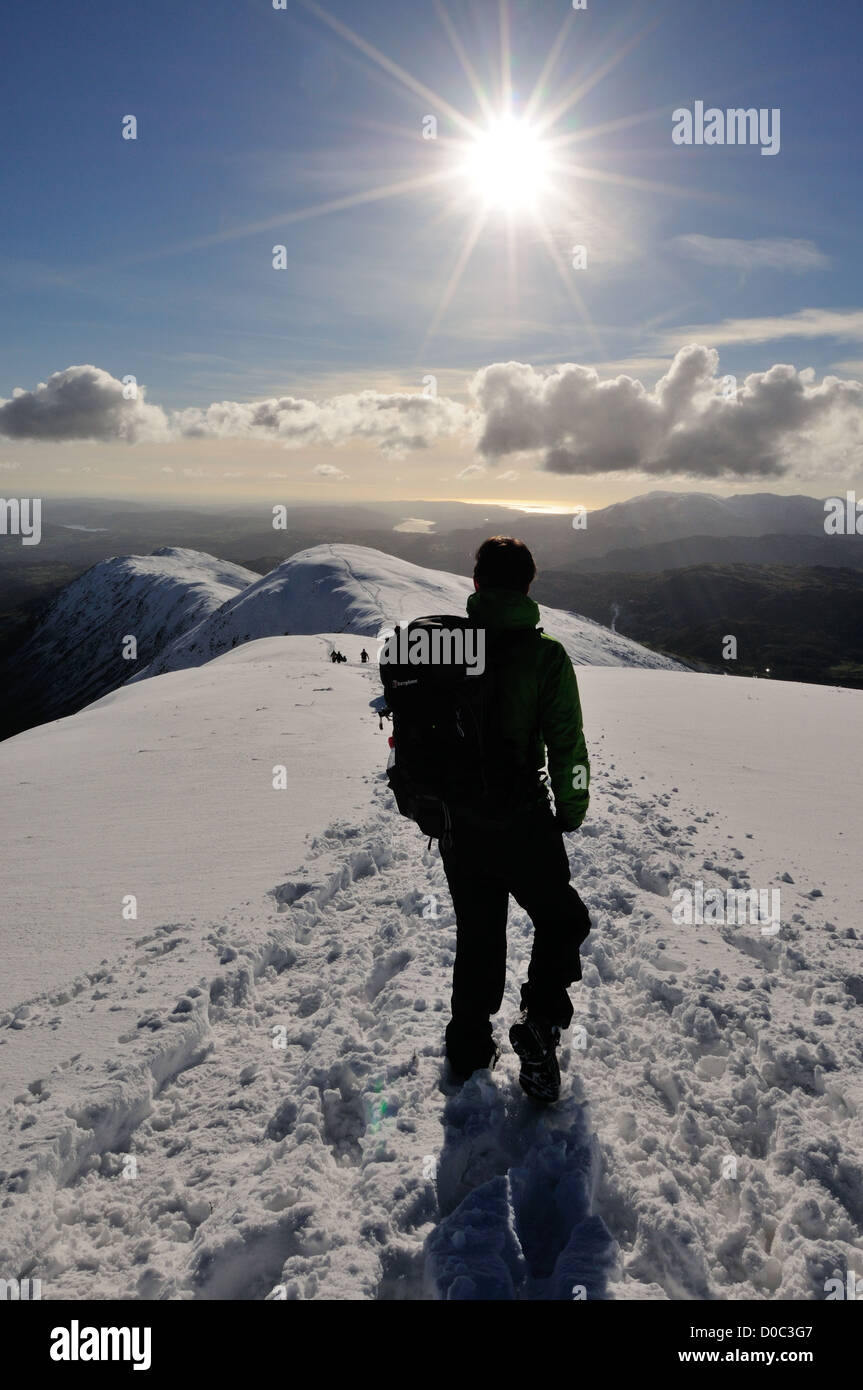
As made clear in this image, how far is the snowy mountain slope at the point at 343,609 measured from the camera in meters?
94.9

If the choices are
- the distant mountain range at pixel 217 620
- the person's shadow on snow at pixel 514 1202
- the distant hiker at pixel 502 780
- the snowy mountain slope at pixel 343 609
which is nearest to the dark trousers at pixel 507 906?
the distant hiker at pixel 502 780

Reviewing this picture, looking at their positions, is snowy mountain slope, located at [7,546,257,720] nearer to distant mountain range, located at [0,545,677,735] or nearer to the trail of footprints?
distant mountain range, located at [0,545,677,735]

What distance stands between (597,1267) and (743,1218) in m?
0.96

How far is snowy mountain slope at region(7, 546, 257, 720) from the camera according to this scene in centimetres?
15300

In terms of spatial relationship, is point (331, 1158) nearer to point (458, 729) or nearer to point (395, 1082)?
point (395, 1082)

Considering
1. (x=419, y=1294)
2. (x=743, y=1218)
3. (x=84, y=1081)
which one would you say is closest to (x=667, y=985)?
(x=743, y=1218)

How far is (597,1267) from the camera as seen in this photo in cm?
347

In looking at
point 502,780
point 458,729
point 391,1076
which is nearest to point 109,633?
point 391,1076

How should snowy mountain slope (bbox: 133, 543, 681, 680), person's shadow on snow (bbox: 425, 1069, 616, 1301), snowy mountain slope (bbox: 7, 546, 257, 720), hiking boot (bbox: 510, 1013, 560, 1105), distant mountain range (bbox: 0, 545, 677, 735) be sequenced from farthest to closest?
snowy mountain slope (bbox: 7, 546, 257, 720) < distant mountain range (bbox: 0, 545, 677, 735) < snowy mountain slope (bbox: 133, 543, 681, 680) < hiking boot (bbox: 510, 1013, 560, 1105) < person's shadow on snow (bbox: 425, 1069, 616, 1301)

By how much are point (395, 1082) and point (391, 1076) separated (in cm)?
6

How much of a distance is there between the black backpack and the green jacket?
58 mm

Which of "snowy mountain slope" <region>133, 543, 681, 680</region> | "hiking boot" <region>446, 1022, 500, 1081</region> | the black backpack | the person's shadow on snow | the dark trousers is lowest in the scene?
the person's shadow on snow

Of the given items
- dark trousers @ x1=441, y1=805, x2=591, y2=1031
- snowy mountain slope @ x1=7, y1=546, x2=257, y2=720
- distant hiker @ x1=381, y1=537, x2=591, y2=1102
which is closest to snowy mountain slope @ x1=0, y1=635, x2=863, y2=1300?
dark trousers @ x1=441, y1=805, x2=591, y2=1031

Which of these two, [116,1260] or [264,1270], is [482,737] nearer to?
[264,1270]
